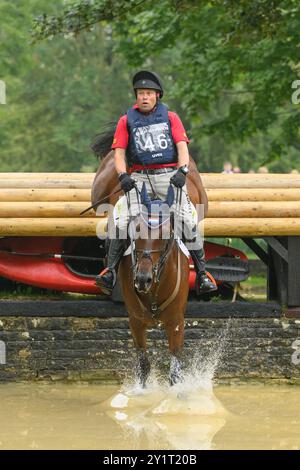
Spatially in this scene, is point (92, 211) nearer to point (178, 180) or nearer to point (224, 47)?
point (178, 180)

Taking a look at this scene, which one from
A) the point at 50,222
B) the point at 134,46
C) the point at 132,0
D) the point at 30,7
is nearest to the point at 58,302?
the point at 50,222

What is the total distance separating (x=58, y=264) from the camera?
488 inches

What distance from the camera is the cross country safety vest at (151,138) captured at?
34.1 feet

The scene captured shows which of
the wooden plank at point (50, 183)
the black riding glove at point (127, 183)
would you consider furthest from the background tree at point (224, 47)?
the black riding glove at point (127, 183)

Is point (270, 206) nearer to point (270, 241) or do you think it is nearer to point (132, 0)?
point (270, 241)

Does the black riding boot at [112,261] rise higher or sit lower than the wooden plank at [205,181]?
lower

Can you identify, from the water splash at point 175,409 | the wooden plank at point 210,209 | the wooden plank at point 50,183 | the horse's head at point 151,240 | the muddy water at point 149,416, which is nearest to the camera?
the muddy water at point 149,416

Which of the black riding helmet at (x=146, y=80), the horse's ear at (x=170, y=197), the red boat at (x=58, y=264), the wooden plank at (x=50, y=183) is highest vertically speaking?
the black riding helmet at (x=146, y=80)

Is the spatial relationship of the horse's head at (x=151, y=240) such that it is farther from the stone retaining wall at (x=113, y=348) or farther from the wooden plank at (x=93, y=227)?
the stone retaining wall at (x=113, y=348)

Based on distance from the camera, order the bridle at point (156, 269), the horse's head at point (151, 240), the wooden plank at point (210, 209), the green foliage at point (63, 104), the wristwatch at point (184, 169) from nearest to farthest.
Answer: the horse's head at point (151, 240), the bridle at point (156, 269), the wristwatch at point (184, 169), the wooden plank at point (210, 209), the green foliage at point (63, 104)

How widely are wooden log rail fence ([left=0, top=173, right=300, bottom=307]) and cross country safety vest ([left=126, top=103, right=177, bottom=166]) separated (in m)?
1.51

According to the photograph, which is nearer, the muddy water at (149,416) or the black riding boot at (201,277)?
the muddy water at (149,416)

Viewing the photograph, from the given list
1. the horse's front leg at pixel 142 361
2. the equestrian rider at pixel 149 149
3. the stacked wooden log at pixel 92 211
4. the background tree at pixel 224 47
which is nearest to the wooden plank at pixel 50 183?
the stacked wooden log at pixel 92 211

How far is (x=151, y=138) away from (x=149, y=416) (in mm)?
2423
